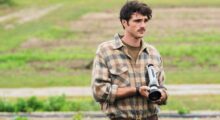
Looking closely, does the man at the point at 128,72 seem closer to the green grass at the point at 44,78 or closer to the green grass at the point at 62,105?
the green grass at the point at 62,105

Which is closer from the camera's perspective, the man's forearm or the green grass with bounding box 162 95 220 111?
the man's forearm

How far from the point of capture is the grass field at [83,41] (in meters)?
19.3

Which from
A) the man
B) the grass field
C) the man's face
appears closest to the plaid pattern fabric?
the man

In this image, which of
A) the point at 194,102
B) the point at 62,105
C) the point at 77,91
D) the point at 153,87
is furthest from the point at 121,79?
the point at 77,91

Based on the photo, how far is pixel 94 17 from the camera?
40.1 meters

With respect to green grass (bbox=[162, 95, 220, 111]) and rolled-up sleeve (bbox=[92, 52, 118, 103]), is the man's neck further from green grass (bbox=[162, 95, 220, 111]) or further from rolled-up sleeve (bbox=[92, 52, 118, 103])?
green grass (bbox=[162, 95, 220, 111])

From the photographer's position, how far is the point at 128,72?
587 centimetres

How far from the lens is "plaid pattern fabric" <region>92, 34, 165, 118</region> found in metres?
5.87

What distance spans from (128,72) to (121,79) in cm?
8

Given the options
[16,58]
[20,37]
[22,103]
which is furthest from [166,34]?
[22,103]

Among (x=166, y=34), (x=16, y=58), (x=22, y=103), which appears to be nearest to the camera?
(x=22, y=103)

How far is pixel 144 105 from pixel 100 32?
2594 centimetres

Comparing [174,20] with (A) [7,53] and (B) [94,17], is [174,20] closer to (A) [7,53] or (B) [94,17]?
(B) [94,17]

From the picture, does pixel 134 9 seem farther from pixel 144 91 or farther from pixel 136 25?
pixel 144 91
